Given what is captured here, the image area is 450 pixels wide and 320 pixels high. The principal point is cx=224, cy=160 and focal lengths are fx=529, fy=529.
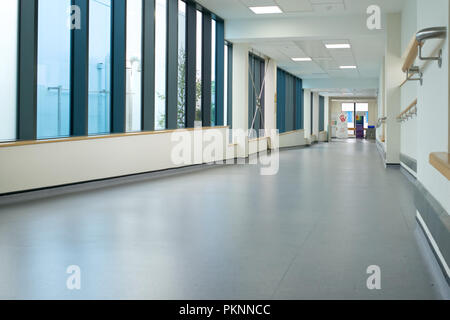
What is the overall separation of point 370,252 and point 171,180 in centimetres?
518

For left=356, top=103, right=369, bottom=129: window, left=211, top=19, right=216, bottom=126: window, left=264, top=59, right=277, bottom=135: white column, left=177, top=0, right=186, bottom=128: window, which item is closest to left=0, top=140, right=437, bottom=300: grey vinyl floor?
left=177, top=0, right=186, bottom=128: window

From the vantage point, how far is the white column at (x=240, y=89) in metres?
13.7

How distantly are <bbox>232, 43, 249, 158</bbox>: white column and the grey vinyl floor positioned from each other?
23.8ft

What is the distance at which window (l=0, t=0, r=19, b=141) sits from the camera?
5918 millimetres

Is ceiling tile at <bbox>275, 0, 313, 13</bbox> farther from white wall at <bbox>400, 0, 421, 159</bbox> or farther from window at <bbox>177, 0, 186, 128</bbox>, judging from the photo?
white wall at <bbox>400, 0, 421, 159</bbox>

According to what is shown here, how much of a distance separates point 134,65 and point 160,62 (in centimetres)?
92

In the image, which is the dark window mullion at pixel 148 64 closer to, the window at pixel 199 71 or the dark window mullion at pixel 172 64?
the dark window mullion at pixel 172 64

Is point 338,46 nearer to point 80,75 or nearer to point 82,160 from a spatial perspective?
point 80,75

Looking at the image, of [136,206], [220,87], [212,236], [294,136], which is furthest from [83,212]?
[294,136]

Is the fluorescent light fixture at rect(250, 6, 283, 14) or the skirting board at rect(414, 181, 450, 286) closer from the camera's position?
the skirting board at rect(414, 181, 450, 286)

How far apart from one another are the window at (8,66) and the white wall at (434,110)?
4.37 meters

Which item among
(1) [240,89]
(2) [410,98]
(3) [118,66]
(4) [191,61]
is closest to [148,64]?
(3) [118,66]

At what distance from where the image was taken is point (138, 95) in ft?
29.6

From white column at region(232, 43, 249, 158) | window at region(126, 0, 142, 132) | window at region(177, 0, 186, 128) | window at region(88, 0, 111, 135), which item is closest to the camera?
window at region(88, 0, 111, 135)
